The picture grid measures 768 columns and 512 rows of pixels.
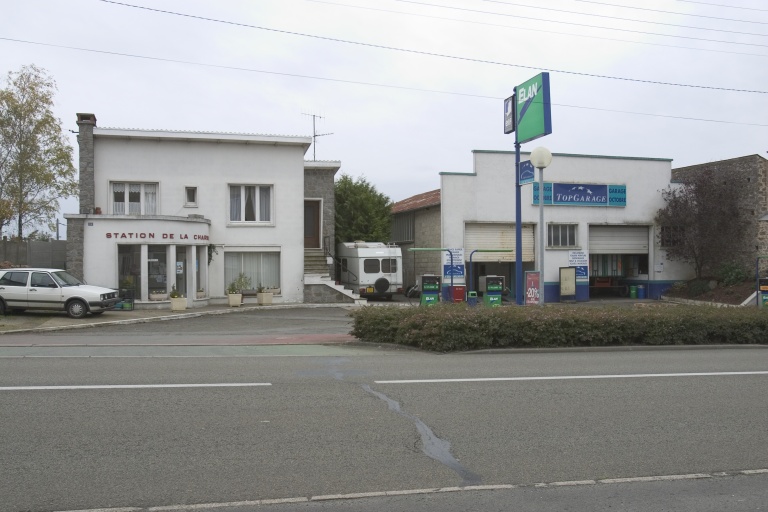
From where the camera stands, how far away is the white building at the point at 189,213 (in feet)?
75.4

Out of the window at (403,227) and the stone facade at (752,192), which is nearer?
the stone facade at (752,192)

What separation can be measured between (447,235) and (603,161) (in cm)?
843

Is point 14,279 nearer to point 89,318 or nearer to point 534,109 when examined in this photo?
point 89,318

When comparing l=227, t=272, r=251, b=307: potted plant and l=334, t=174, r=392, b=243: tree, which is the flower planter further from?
l=334, t=174, r=392, b=243: tree

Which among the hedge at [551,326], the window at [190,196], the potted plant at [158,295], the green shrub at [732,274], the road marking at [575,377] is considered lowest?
the road marking at [575,377]

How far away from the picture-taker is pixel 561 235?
101 ft

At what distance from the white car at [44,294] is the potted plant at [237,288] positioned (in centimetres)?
581

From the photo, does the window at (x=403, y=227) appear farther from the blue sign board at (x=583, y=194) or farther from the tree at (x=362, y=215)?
the blue sign board at (x=583, y=194)

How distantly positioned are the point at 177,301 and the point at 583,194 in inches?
735

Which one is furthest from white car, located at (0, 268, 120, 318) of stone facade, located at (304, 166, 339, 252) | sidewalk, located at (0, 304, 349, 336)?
stone facade, located at (304, 166, 339, 252)

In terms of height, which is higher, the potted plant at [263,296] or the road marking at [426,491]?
the potted plant at [263,296]

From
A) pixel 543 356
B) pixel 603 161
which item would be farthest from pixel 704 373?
pixel 603 161

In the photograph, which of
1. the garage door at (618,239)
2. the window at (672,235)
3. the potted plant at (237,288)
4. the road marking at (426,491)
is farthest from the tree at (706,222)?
the road marking at (426,491)

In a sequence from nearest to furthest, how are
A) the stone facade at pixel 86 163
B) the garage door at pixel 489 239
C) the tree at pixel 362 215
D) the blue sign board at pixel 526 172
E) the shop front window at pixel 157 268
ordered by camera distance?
the blue sign board at pixel 526 172 < the shop front window at pixel 157 268 < the stone facade at pixel 86 163 < the garage door at pixel 489 239 < the tree at pixel 362 215
